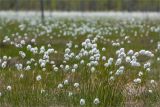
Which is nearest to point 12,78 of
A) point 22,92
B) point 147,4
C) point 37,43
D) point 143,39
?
point 22,92

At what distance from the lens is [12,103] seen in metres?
8.20

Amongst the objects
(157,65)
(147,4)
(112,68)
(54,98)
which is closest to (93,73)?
(112,68)

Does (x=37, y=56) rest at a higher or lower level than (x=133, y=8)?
higher

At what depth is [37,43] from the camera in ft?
54.9

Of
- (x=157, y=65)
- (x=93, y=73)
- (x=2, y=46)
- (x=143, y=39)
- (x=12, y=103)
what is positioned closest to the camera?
(x=12, y=103)

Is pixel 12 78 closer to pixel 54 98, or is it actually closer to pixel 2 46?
pixel 54 98

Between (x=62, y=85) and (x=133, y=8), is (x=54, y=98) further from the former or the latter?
Answer: (x=133, y=8)

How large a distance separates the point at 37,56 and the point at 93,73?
2.15 metres

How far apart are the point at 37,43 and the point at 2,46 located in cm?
161

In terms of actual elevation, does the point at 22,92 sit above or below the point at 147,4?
above

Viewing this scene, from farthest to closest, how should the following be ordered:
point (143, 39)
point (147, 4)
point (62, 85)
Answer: point (147, 4) < point (143, 39) < point (62, 85)

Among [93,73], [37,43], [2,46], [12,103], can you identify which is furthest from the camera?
[37,43]

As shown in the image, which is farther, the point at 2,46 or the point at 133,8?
the point at 133,8

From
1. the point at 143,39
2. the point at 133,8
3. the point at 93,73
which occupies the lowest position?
the point at 133,8
